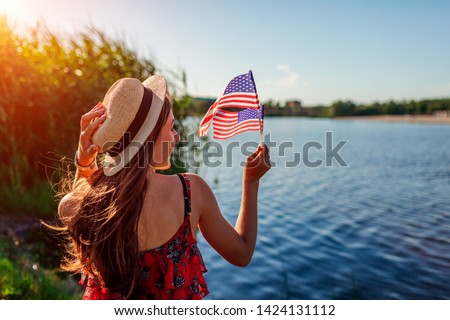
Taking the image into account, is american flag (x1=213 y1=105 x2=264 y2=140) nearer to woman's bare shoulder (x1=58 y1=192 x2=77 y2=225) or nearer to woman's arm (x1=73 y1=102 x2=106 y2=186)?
woman's arm (x1=73 y1=102 x2=106 y2=186)

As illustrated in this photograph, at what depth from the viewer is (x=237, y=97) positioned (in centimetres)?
342

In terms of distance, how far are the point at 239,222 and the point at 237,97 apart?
1.44 metres

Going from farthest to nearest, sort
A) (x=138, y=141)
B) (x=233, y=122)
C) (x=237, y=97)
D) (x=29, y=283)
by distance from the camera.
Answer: (x=29, y=283) → (x=233, y=122) → (x=237, y=97) → (x=138, y=141)

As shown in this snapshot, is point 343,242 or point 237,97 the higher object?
point 237,97

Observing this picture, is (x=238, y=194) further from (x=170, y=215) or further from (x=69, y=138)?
(x=170, y=215)

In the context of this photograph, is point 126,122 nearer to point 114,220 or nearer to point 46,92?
point 114,220

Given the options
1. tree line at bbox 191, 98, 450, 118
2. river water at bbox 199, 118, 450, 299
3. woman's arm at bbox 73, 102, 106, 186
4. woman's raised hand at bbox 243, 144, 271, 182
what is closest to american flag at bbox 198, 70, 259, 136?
woman's raised hand at bbox 243, 144, 271, 182

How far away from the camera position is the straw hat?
1.99 meters

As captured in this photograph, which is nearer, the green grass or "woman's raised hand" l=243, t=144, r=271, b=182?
"woman's raised hand" l=243, t=144, r=271, b=182

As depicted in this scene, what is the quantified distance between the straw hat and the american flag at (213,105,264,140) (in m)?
1.74

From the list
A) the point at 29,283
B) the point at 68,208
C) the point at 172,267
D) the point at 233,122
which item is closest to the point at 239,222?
the point at 172,267

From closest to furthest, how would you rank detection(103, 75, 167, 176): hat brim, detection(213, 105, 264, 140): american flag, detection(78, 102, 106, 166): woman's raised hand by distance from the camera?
Answer: detection(103, 75, 167, 176): hat brim < detection(78, 102, 106, 166): woman's raised hand < detection(213, 105, 264, 140): american flag

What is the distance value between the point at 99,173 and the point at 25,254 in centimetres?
485

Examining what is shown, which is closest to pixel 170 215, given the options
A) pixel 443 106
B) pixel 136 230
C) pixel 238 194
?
pixel 136 230
